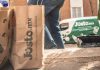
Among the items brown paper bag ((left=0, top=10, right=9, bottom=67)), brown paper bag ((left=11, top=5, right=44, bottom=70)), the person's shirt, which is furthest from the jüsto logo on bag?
the person's shirt

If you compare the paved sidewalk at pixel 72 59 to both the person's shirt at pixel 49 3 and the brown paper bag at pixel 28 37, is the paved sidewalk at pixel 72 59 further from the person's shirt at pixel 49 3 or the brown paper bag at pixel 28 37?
the person's shirt at pixel 49 3

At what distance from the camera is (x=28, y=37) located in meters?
3.25

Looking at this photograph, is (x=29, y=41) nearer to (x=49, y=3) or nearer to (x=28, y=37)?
(x=28, y=37)

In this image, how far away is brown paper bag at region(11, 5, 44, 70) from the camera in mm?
3232

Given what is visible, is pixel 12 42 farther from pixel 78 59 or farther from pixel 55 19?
pixel 55 19

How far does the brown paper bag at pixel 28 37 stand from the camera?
3232mm

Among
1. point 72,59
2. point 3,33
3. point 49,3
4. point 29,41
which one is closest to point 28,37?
point 29,41

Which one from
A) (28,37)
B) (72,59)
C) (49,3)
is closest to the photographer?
(28,37)

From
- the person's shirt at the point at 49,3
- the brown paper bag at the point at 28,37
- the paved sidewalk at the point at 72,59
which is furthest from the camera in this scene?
the person's shirt at the point at 49,3

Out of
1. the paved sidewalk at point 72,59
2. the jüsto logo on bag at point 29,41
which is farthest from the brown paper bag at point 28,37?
the paved sidewalk at point 72,59

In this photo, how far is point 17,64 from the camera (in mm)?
3256

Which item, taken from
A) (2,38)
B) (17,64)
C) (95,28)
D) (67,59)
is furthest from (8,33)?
(95,28)

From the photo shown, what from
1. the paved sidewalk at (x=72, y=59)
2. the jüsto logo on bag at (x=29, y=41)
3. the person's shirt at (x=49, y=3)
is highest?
the person's shirt at (x=49, y=3)

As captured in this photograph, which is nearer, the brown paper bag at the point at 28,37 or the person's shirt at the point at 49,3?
the brown paper bag at the point at 28,37
